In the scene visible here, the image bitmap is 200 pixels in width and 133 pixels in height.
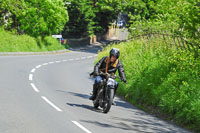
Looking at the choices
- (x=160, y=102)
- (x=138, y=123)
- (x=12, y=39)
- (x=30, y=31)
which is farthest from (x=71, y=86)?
(x=30, y=31)

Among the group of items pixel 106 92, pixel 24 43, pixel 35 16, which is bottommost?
pixel 106 92

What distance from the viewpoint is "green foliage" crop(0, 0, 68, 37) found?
40.7 meters

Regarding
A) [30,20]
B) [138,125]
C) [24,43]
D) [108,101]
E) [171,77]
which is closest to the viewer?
[138,125]

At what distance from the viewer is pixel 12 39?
37594 mm

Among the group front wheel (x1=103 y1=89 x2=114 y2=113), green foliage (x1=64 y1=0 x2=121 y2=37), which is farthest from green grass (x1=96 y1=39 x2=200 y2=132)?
green foliage (x1=64 y1=0 x2=121 y2=37)

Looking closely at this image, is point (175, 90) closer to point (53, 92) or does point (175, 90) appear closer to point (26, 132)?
point (53, 92)

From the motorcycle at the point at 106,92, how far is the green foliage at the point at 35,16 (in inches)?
1171

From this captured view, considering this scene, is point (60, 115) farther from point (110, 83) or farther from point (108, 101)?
point (110, 83)

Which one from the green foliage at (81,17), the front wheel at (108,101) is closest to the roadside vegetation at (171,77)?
the front wheel at (108,101)

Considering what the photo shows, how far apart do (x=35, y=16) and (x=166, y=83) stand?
29756 millimetres

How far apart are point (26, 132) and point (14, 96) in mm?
4842

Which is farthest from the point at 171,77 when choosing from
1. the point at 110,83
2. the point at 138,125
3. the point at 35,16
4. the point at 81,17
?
the point at 81,17

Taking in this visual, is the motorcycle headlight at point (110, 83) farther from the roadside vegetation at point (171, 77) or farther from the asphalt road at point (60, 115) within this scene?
the roadside vegetation at point (171, 77)

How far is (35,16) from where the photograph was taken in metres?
40.9
